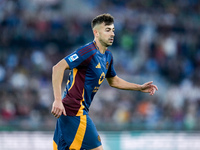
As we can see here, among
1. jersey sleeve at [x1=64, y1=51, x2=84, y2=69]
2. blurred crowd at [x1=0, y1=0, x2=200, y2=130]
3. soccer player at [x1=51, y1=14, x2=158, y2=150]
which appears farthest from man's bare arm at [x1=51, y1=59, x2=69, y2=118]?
blurred crowd at [x1=0, y1=0, x2=200, y2=130]

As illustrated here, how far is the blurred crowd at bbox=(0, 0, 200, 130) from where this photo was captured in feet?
40.7

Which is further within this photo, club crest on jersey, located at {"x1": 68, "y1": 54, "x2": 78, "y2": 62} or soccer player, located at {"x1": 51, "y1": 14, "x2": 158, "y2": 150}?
soccer player, located at {"x1": 51, "y1": 14, "x2": 158, "y2": 150}

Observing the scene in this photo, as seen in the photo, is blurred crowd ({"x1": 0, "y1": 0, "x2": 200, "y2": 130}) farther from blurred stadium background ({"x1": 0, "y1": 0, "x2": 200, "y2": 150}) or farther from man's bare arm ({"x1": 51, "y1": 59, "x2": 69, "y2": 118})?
man's bare arm ({"x1": 51, "y1": 59, "x2": 69, "y2": 118})

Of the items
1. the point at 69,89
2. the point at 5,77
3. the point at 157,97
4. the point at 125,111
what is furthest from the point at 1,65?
the point at 69,89

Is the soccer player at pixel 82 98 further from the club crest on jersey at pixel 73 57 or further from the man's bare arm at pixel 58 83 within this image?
the man's bare arm at pixel 58 83

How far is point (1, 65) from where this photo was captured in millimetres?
13406

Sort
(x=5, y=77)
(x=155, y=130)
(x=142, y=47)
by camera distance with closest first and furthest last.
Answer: (x=155, y=130) < (x=5, y=77) < (x=142, y=47)

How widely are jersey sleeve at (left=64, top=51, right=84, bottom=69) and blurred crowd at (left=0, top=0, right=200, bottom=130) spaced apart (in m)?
6.38

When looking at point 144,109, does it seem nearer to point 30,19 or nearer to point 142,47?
point 142,47

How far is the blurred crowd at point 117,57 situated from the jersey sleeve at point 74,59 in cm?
638

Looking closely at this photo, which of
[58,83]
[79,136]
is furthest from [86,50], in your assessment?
[79,136]

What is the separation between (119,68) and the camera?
47.4 feet

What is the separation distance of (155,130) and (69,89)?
6.85 metres

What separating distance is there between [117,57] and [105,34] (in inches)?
373
